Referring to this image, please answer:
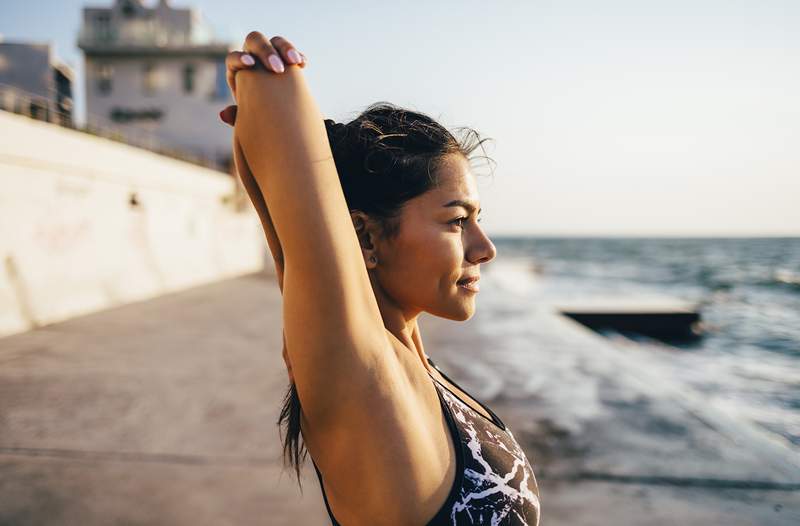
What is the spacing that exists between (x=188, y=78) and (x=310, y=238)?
92.5 ft

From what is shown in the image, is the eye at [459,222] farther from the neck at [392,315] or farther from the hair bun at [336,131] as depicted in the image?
the hair bun at [336,131]

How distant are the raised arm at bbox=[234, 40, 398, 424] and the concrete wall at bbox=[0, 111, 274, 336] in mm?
8651

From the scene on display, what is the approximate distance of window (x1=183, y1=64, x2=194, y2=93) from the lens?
25.3m

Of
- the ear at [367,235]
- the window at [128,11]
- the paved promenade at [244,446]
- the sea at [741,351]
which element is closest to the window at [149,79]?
the window at [128,11]

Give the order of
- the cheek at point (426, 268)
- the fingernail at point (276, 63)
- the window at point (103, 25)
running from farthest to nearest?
the window at point (103, 25)
the cheek at point (426, 268)
the fingernail at point (276, 63)

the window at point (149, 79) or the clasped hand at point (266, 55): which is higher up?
the clasped hand at point (266, 55)

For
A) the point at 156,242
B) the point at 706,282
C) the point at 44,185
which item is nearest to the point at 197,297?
the point at 156,242

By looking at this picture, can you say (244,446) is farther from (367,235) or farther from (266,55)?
(266,55)

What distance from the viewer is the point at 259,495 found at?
3.02 metres

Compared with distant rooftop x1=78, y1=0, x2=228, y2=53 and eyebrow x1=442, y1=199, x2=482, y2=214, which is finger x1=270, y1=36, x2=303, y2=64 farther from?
distant rooftop x1=78, y1=0, x2=228, y2=53

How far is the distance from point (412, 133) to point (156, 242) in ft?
41.9

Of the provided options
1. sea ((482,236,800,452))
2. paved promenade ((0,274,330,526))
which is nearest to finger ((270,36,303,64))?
paved promenade ((0,274,330,526))

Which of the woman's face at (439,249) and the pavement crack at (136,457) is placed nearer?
the woman's face at (439,249)

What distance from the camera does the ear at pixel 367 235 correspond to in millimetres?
1049
